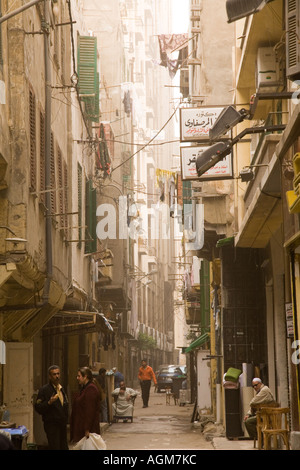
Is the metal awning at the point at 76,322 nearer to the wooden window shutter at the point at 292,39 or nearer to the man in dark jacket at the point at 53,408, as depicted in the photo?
the man in dark jacket at the point at 53,408

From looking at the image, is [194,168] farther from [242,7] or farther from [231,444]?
[242,7]

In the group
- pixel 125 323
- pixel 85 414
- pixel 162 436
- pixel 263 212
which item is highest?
pixel 263 212

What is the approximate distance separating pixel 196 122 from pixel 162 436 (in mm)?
7427

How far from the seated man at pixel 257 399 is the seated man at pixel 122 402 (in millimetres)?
9220

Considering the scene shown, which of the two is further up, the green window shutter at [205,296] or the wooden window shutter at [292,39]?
the wooden window shutter at [292,39]

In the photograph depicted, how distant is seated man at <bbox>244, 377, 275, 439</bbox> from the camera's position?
50.6 ft

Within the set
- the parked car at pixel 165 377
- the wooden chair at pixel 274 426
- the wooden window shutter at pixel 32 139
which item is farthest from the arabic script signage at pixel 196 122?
the parked car at pixel 165 377

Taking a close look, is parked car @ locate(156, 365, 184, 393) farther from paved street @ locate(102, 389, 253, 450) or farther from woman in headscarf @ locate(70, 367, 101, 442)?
woman in headscarf @ locate(70, 367, 101, 442)

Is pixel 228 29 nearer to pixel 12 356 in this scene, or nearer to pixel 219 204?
pixel 219 204

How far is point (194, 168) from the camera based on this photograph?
67.0 ft

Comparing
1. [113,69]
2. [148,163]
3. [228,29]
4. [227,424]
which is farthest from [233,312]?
[148,163]

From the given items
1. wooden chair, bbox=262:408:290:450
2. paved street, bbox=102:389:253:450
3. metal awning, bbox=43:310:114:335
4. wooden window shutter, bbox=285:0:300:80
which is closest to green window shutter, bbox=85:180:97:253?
metal awning, bbox=43:310:114:335

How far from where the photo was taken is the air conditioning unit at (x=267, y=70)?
50.1 feet

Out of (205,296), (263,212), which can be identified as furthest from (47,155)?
(205,296)
